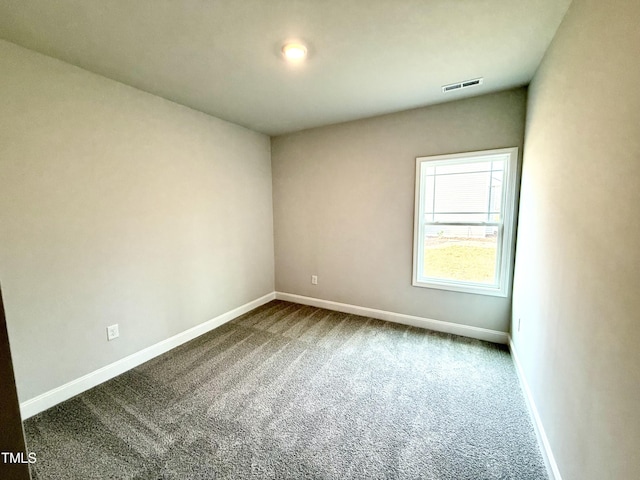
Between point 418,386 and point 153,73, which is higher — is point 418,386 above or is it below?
below

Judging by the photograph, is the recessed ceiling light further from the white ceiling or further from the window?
the window

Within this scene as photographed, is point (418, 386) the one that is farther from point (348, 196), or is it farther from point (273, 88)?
point (273, 88)

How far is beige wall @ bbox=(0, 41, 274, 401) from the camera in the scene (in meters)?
1.77

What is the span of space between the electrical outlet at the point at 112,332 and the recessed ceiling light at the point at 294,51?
2.60 m

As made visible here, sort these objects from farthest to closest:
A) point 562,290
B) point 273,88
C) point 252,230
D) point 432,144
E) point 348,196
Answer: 1. point 252,230
2. point 348,196
3. point 432,144
4. point 273,88
5. point 562,290

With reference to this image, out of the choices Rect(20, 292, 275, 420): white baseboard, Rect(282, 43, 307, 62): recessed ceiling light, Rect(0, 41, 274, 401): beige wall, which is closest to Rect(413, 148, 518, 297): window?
Rect(282, 43, 307, 62): recessed ceiling light

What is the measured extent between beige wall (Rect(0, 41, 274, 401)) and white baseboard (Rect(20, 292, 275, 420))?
0.05 m

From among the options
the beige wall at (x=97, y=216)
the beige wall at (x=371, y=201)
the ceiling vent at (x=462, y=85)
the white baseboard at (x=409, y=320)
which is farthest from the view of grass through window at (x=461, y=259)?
the beige wall at (x=97, y=216)

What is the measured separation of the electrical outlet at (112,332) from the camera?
223 cm

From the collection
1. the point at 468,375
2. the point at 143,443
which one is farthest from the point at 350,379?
the point at 143,443

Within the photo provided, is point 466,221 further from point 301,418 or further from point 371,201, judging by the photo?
point 301,418

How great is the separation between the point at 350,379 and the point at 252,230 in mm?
2314

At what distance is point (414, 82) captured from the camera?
2.32 meters

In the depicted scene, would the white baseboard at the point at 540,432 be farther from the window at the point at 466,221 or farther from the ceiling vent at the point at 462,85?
the ceiling vent at the point at 462,85
